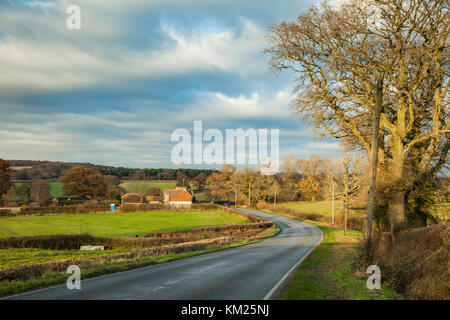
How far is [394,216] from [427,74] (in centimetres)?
853

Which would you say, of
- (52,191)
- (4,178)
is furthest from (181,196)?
(52,191)

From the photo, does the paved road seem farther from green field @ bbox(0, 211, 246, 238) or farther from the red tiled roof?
the red tiled roof

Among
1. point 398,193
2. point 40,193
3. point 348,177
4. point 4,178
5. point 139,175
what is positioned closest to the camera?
point 398,193

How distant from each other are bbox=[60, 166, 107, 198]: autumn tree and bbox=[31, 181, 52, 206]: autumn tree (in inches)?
255

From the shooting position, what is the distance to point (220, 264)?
49.8 feet

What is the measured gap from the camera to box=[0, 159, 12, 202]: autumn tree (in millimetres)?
84631

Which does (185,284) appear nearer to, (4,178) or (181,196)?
(181,196)

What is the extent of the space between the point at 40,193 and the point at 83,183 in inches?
521

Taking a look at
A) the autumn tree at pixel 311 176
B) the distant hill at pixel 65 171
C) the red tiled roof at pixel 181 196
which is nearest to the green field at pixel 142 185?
the distant hill at pixel 65 171

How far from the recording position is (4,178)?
3497 inches

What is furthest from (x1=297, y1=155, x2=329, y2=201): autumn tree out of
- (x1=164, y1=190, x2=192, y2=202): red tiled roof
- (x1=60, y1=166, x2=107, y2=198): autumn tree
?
(x1=60, y1=166, x2=107, y2=198): autumn tree
